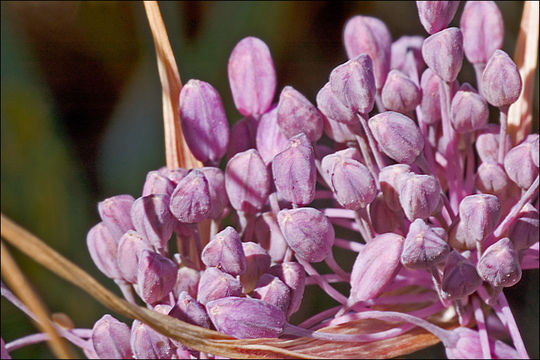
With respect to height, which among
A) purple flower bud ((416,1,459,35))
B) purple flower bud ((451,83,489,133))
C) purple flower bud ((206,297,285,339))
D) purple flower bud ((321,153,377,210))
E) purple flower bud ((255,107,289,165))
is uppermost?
purple flower bud ((416,1,459,35))

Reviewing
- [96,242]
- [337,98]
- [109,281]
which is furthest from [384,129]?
[109,281]

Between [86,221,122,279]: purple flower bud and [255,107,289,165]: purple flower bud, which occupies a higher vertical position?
[255,107,289,165]: purple flower bud

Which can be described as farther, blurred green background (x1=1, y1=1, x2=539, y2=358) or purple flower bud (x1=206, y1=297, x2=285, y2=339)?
blurred green background (x1=1, y1=1, x2=539, y2=358)

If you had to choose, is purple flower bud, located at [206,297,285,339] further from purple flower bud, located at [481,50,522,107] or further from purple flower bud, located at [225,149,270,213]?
purple flower bud, located at [481,50,522,107]

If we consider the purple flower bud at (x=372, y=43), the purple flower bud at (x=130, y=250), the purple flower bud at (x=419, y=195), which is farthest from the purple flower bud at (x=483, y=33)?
the purple flower bud at (x=130, y=250)

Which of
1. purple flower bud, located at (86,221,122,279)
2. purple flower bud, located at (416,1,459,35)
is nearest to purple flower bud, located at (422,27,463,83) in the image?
purple flower bud, located at (416,1,459,35)
